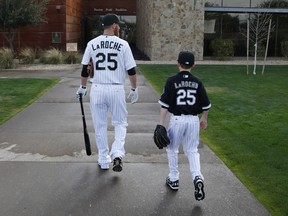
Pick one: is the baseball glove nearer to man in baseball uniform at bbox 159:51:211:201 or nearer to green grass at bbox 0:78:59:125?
man in baseball uniform at bbox 159:51:211:201

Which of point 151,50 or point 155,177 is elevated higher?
point 151,50

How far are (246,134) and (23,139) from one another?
395cm

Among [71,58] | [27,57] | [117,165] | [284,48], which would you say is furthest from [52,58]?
[117,165]

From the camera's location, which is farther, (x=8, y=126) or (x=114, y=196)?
(x=8, y=126)

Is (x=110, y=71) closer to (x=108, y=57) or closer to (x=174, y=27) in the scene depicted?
(x=108, y=57)

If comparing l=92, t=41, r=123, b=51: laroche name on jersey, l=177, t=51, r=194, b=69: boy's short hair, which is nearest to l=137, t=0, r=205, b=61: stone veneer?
l=92, t=41, r=123, b=51: laroche name on jersey

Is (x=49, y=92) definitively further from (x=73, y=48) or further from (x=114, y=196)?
(x=73, y=48)

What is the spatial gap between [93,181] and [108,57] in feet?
5.19

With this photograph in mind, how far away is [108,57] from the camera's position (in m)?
5.59

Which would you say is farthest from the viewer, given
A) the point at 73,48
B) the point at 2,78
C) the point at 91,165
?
the point at 73,48

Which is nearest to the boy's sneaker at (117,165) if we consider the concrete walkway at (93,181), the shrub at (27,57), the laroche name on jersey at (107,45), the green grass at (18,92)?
the concrete walkway at (93,181)

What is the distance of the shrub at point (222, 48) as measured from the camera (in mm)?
26672

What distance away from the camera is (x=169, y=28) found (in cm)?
2522

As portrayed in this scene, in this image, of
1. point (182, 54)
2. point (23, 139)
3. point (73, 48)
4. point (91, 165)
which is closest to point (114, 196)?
point (91, 165)
